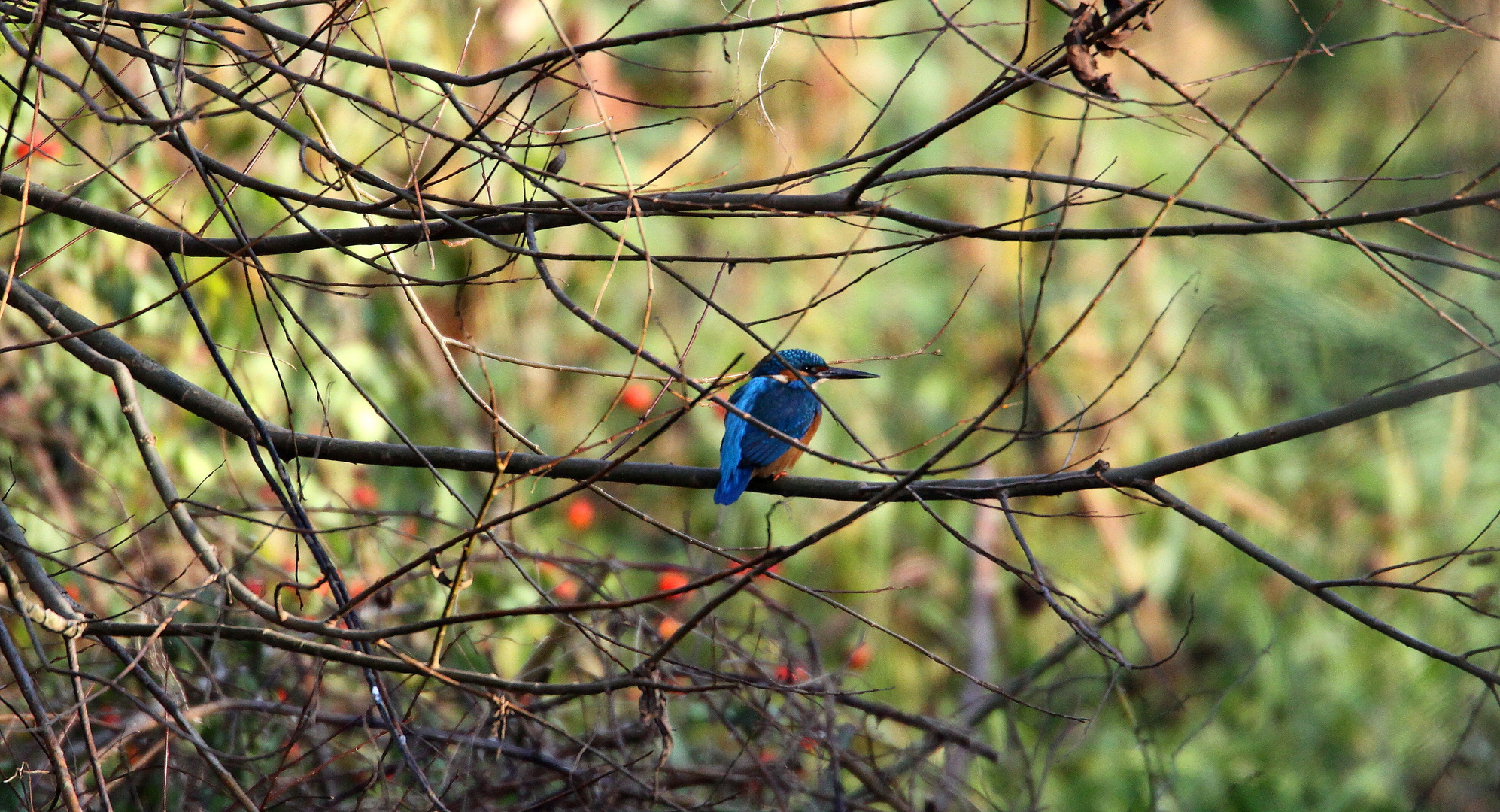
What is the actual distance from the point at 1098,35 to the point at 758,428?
1.44 meters

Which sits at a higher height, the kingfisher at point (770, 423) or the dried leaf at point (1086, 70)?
the kingfisher at point (770, 423)

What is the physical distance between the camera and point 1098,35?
185cm

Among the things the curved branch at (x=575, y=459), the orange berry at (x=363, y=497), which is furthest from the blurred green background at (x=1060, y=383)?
the curved branch at (x=575, y=459)

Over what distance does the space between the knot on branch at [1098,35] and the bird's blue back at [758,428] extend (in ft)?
4.02

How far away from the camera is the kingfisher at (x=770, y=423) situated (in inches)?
139

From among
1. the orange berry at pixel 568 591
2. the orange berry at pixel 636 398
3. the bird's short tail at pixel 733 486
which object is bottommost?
the orange berry at pixel 568 591

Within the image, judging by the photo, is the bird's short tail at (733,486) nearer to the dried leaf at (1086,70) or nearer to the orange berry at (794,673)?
the orange berry at (794,673)

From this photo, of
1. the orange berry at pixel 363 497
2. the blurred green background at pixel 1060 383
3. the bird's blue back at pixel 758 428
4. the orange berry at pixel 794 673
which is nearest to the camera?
the orange berry at pixel 794 673

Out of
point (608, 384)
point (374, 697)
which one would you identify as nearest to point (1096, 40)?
point (374, 697)

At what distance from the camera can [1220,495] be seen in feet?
23.6

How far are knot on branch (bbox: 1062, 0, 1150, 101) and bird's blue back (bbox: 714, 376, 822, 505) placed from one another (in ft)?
4.02

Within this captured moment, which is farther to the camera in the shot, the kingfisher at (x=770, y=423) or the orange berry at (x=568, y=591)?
the orange berry at (x=568, y=591)

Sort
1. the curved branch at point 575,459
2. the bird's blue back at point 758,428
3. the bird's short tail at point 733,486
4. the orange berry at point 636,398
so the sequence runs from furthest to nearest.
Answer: the orange berry at point 636,398 → the bird's blue back at point 758,428 → the bird's short tail at point 733,486 → the curved branch at point 575,459

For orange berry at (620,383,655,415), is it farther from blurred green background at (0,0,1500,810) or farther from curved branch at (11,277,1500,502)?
curved branch at (11,277,1500,502)
